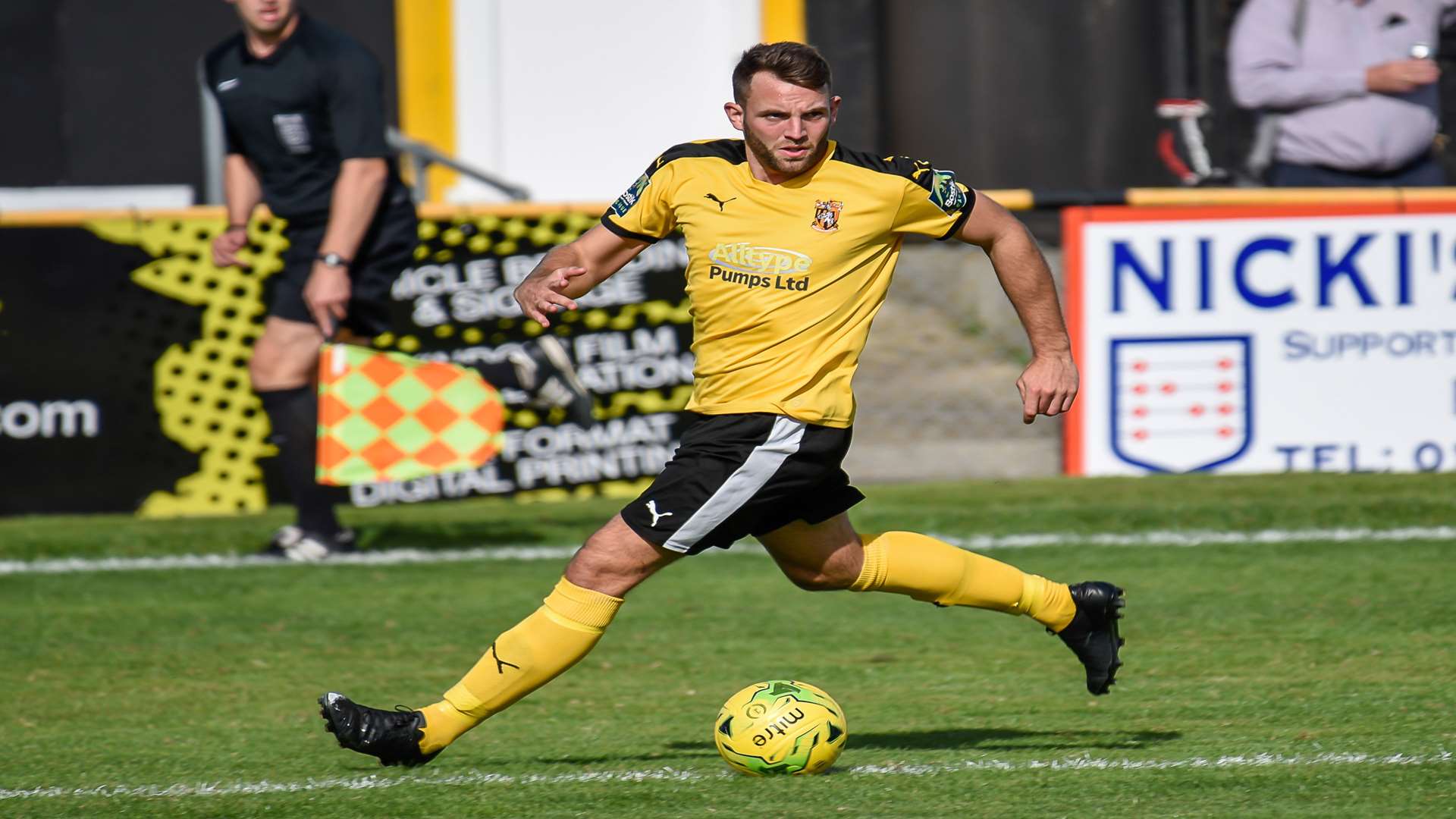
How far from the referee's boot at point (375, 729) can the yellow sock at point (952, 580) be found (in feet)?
3.78

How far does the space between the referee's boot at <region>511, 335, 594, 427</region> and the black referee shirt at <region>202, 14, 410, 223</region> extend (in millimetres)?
936

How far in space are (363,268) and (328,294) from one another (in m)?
0.30

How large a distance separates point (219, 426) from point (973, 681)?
4.47 m

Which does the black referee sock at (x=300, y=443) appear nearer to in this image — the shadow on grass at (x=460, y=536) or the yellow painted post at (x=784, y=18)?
the shadow on grass at (x=460, y=536)

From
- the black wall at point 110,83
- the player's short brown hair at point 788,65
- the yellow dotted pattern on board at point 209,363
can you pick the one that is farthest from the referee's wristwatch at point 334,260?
the black wall at point 110,83

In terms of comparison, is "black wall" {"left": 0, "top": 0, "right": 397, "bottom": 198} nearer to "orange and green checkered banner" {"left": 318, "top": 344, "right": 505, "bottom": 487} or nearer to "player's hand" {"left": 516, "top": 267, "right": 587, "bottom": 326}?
"orange and green checkered banner" {"left": 318, "top": 344, "right": 505, "bottom": 487}

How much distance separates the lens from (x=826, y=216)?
4.90 meters

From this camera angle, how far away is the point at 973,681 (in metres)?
6.16

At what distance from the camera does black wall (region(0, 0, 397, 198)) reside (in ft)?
47.4

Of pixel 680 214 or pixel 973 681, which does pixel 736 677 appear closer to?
pixel 973 681

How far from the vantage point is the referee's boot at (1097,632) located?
17.5 ft

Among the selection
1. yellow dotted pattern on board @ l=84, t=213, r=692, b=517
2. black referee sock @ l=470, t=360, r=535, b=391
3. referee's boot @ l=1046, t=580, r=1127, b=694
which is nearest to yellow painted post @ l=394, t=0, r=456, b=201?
yellow dotted pattern on board @ l=84, t=213, r=692, b=517

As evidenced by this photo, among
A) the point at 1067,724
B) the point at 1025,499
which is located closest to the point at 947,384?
the point at 1025,499

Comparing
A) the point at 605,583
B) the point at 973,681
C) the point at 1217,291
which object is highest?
the point at 1217,291
